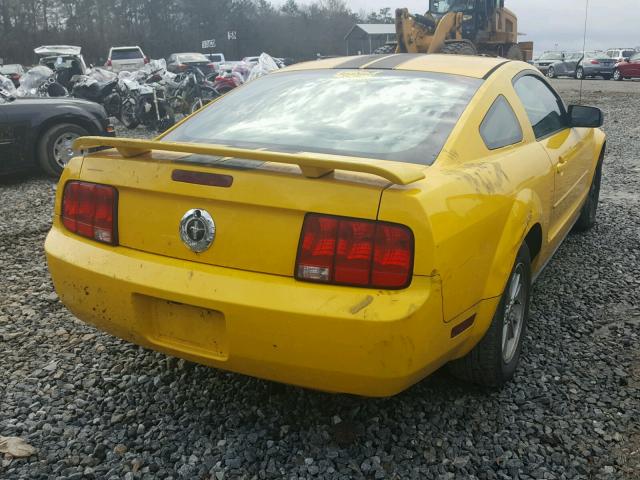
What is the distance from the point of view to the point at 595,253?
462cm

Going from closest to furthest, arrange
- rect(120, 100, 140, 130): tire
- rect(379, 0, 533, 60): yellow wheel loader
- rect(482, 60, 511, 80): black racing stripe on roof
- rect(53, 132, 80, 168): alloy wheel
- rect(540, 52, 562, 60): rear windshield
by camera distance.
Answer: rect(482, 60, 511, 80): black racing stripe on roof → rect(53, 132, 80, 168): alloy wheel → rect(120, 100, 140, 130): tire → rect(379, 0, 533, 60): yellow wheel loader → rect(540, 52, 562, 60): rear windshield

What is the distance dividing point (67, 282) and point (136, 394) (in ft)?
2.01

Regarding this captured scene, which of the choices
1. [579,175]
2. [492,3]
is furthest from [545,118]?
[492,3]

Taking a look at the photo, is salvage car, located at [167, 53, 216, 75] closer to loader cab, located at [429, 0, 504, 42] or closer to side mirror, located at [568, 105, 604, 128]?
loader cab, located at [429, 0, 504, 42]

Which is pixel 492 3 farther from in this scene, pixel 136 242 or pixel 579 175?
pixel 136 242

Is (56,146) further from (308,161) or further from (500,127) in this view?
(308,161)

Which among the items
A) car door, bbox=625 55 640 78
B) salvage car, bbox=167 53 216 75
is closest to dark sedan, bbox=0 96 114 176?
salvage car, bbox=167 53 216 75

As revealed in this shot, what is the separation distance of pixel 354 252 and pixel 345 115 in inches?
36.1

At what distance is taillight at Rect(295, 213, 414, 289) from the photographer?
1946 mm

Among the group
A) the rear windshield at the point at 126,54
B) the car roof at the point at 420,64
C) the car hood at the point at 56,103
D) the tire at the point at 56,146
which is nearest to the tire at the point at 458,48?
the car hood at the point at 56,103

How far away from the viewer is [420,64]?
3.10 metres

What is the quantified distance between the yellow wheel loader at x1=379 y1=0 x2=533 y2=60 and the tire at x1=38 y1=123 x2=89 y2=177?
12.6m

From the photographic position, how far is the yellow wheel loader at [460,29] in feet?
60.8

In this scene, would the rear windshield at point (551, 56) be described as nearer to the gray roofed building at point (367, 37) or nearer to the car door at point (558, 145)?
the gray roofed building at point (367, 37)
